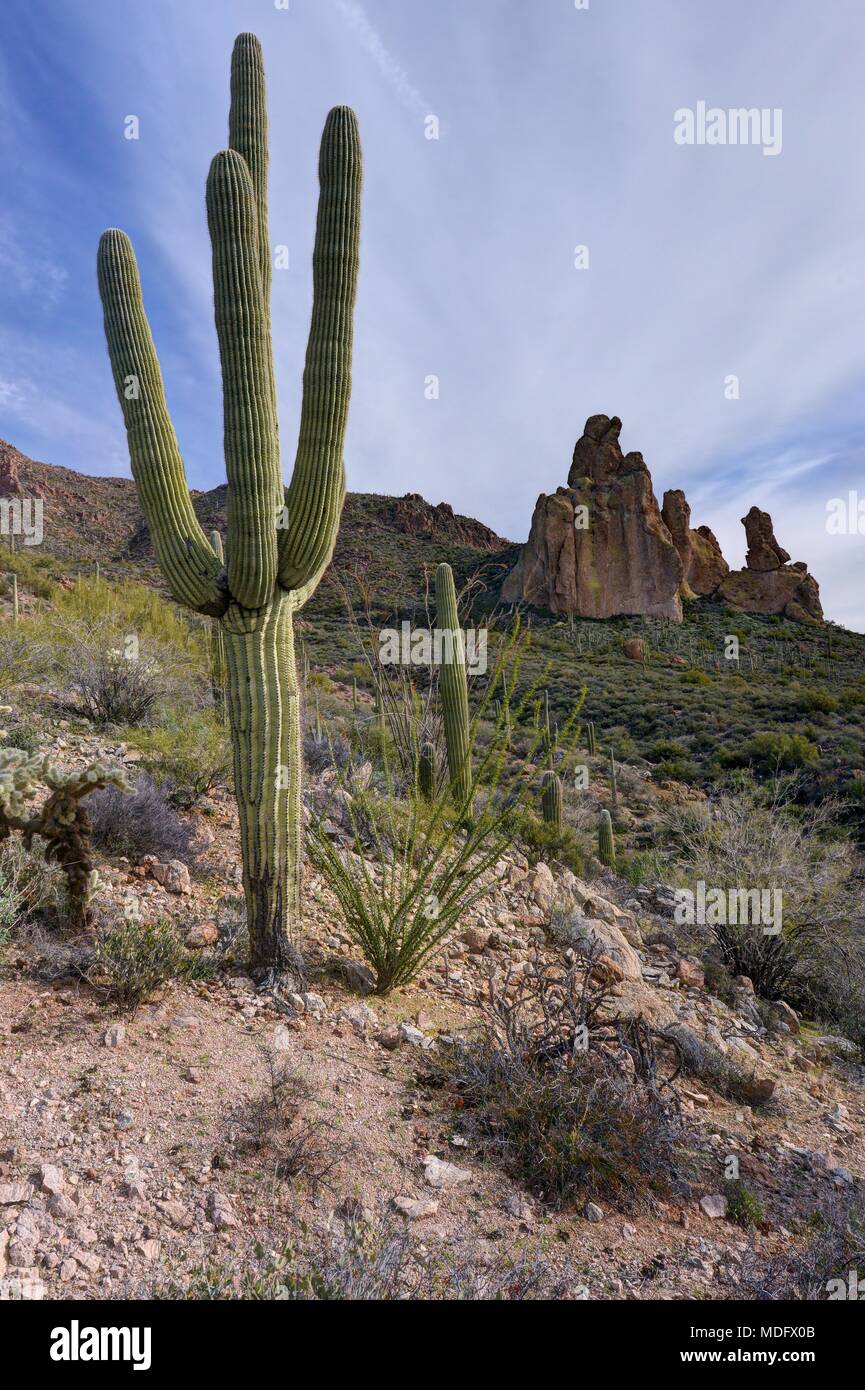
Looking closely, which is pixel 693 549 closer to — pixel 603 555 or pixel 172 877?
pixel 603 555

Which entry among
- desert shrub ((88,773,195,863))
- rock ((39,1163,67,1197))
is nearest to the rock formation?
desert shrub ((88,773,195,863))

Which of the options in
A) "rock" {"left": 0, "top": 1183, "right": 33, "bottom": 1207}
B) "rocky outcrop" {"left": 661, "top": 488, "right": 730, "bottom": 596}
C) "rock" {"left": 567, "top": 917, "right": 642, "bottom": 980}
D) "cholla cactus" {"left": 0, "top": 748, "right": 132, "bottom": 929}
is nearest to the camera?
"rock" {"left": 0, "top": 1183, "right": 33, "bottom": 1207}

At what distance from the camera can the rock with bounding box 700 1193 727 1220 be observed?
2.66 m

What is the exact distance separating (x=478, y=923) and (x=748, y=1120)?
197 centimetres

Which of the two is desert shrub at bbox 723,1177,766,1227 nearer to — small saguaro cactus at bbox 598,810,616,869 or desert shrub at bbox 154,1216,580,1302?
desert shrub at bbox 154,1216,580,1302

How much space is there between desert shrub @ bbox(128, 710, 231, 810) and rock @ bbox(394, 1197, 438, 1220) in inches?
141

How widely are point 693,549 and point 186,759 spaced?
45.5 meters

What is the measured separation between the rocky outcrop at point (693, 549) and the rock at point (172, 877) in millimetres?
43469

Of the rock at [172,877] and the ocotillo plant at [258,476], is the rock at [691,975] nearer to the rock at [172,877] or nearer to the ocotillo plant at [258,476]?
the ocotillo plant at [258,476]

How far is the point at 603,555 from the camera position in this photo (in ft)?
142

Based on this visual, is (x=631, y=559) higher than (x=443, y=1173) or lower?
higher

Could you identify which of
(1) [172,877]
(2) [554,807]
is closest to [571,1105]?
(1) [172,877]
